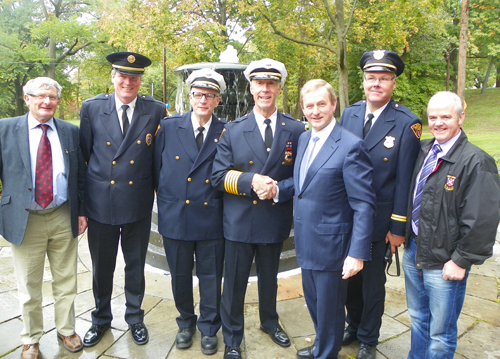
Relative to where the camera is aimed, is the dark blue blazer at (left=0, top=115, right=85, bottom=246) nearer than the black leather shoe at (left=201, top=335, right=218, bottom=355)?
Yes

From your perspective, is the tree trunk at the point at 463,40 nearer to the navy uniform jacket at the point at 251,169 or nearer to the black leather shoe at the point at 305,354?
the navy uniform jacket at the point at 251,169

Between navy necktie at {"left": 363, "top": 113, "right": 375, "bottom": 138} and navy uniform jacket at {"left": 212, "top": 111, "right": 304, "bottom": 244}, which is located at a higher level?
navy necktie at {"left": 363, "top": 113, "right": 375, "bottom": 138}

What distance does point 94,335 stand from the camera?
10.7 feet

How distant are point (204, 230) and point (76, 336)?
4.55ft

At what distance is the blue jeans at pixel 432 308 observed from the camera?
8.02ft

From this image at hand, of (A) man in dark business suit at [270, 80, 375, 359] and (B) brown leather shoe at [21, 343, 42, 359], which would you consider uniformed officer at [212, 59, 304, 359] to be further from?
(B) brown leather shoe at [21, 343, 42, 359]

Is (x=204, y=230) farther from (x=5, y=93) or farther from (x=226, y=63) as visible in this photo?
(x=5, y=93)

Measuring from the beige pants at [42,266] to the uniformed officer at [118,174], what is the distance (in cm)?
20

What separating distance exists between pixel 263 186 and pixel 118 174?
1211mm

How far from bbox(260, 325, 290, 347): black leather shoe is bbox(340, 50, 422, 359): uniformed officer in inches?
23.0

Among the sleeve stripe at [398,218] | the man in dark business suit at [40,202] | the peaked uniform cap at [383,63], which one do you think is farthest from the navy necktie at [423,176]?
the man in dark business suit at [40,202]

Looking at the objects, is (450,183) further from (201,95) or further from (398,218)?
(201,95)

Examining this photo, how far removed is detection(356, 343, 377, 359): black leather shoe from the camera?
304 centimetres

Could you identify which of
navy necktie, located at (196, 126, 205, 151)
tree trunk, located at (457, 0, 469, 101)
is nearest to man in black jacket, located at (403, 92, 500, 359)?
navy necktie, located at (196, 126, 205, 151)
